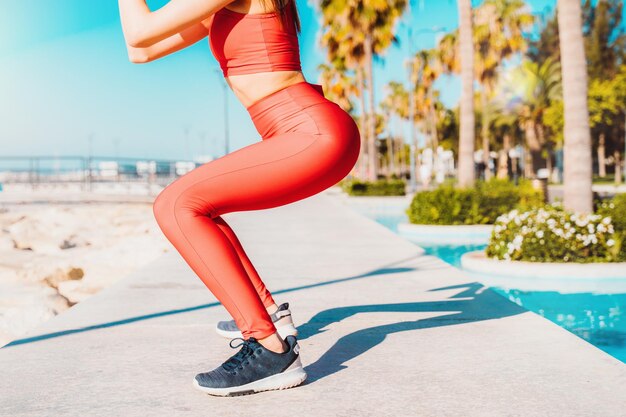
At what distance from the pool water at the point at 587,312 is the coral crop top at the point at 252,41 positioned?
3815mm

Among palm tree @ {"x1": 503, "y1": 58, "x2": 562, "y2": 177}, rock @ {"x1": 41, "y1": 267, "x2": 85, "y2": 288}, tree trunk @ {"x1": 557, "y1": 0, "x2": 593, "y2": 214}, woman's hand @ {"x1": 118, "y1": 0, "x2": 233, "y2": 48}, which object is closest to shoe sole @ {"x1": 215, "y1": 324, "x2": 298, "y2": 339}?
woman's hand @ {"x1": 118, "y1": 0, "x2": 233, "y2": 48}

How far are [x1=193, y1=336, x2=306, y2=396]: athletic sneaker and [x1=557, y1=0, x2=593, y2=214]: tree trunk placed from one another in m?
Result: 7.15

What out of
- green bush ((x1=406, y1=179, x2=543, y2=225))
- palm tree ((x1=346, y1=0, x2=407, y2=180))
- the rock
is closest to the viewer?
the rock

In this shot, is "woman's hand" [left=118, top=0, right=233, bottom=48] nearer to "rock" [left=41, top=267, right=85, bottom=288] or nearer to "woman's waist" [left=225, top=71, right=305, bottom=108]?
"woman's waist" [left=225, top=71, right=305, bottom=108]

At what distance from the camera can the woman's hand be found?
105 inches

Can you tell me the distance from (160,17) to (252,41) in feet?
1.29

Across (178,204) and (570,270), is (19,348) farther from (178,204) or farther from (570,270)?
(570,270)

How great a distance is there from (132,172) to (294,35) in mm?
37902

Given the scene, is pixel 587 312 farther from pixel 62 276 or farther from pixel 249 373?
pixel 62 276

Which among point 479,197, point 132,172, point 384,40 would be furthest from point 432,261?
point 132,172

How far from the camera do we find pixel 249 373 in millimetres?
2963

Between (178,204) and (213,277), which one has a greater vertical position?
(178,204)

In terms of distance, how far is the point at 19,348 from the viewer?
13.0 ft

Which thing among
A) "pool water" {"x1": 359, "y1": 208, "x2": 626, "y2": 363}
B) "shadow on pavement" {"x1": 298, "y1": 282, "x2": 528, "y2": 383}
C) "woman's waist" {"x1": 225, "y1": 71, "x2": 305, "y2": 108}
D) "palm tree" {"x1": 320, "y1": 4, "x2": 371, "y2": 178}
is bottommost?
"pool water" {"x1": 359, "y1": 208, "x2": 626, "y2": 363}
